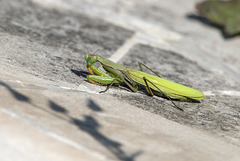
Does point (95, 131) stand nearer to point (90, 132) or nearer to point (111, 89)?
point (90, 132)

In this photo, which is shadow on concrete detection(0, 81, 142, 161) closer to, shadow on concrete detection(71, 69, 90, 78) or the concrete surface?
the concrete surface

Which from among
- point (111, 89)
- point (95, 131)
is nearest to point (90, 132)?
point (95, 131)

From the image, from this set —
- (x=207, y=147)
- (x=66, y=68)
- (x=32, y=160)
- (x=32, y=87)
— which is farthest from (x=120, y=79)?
(x=32, y=160)

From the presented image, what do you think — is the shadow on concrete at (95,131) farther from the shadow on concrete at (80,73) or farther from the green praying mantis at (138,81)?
the shadow on concrete at (80,73)

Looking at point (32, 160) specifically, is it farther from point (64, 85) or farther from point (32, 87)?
point (64, 85)

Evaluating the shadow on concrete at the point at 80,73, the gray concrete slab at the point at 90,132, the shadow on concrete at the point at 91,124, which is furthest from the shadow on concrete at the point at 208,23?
the shadow on concrete at the point at 91,124

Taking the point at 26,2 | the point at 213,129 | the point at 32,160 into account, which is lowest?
the point at 213,129

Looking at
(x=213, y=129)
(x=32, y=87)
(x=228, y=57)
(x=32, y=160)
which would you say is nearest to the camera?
(x=32, y=160)
